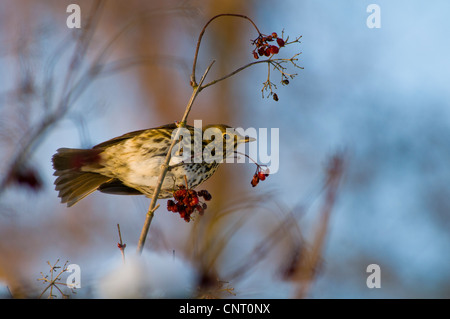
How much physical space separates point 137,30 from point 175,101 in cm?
68

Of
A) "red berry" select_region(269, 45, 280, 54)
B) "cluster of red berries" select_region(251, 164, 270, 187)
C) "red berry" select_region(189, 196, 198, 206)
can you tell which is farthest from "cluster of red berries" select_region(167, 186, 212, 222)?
"red berry" select_region(269, 45, 280, 54)

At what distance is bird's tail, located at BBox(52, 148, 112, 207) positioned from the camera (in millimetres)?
2336

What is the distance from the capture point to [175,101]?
424cm

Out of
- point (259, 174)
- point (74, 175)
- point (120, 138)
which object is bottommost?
point (259, 174)

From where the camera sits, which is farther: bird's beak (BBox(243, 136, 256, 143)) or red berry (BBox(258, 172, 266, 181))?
bird's beak (BBox(243, 136, 256, 143))

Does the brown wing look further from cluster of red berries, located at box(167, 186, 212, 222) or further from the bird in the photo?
cluster of red berries, located at box(167, 186, 212, 222)

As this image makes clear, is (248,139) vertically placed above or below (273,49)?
below

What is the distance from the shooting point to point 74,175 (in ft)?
8.01

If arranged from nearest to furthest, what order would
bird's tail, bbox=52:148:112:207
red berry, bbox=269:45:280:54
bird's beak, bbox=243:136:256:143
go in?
red berry, bbox=269:45:280:54 < bird's beak, bbox=243:136:256:143 < bird's tail, bbox=52:148:112:207

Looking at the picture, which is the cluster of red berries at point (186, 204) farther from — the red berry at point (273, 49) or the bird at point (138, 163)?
the red berry at point (273, 49)

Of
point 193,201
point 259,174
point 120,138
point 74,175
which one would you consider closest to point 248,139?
point 259,174

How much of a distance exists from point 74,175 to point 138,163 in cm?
34

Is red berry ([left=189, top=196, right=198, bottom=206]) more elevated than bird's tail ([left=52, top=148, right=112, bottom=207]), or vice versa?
bird's tail ([left=52, top=148, right=112, bottom=207])

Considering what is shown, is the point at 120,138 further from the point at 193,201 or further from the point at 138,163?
the point at 193,201
